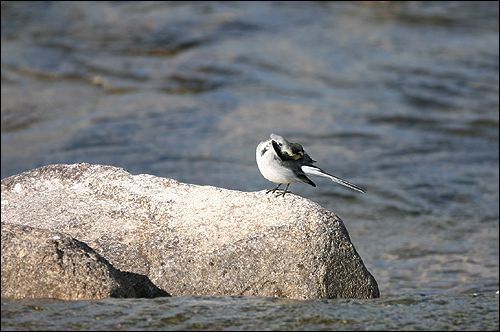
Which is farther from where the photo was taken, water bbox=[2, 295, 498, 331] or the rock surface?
the rock surface

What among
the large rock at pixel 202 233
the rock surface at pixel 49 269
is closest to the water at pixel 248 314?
the rock surface at pixel 49 269

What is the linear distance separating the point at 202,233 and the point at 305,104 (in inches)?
333

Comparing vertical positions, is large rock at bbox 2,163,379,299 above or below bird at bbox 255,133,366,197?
below

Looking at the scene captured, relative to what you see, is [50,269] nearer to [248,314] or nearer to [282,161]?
[248,314]

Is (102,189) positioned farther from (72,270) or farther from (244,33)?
(244,33)

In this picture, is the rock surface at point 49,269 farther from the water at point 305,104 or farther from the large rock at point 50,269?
the water at point 305,104

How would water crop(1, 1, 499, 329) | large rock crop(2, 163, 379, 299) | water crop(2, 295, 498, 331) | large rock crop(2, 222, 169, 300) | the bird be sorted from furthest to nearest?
1. water crop(1, 1, 499, 329)
2. the bird
3. large rock crop(2, 163, 379, 299)
4. large rock crop(2, 222, 169, 300)
5. water crop(2, 295, 498, 331)

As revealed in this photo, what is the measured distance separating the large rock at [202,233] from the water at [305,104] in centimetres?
344

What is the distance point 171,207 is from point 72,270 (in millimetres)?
1026

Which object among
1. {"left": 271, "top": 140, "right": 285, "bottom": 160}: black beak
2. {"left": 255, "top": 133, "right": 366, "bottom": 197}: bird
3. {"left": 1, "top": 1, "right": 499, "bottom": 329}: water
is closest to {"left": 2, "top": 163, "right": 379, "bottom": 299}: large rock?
{"left": 255, "top": 133, "right": 366, "bottom": 197}: bird

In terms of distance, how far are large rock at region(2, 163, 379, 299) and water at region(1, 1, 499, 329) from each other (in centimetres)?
344

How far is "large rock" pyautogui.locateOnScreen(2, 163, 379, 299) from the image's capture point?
3.95 m

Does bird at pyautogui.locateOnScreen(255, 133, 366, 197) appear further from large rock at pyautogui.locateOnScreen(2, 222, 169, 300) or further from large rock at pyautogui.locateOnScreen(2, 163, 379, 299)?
large rock at pyautogui.locateOnScreen(2, 222, 169, 300)

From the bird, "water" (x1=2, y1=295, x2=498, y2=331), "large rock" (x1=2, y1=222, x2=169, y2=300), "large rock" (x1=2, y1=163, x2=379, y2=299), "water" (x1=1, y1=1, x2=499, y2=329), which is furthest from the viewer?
"water" (x1=1, y1=1, x2=499, y2=329)
